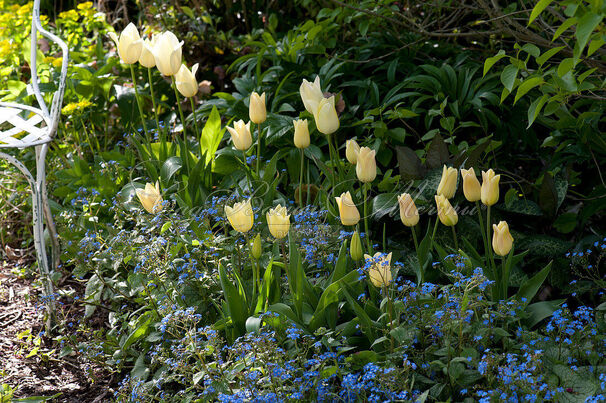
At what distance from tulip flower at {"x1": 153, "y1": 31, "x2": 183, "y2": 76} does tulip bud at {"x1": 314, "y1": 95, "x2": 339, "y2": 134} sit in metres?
0.68

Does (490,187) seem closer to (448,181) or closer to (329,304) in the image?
(448,181)

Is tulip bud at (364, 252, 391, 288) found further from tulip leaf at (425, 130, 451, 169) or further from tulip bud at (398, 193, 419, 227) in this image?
tulip leaf at (425, 130, 451, 169)

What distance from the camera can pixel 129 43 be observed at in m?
2.43

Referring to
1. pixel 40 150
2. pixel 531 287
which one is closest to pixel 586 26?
pixel 531 287

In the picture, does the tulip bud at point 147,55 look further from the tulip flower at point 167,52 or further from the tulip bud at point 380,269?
the tulip bud at point 380,269

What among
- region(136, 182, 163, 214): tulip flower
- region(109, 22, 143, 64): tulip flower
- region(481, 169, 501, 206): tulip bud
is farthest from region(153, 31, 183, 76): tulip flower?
region(481, 169, 501, 206): tulip bud

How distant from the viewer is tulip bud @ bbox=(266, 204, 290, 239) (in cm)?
175

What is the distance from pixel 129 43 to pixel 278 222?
1.11 m

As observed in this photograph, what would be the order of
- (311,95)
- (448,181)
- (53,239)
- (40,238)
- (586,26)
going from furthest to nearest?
1. (53,239)
2. (40,238)
3. (311,95)
4. (448,181)
5. (586,26)

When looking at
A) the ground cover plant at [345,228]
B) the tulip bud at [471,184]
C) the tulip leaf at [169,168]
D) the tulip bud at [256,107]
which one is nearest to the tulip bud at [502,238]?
the ground cover plant at [345,228]

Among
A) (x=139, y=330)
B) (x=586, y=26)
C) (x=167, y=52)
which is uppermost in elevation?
(x=586, y=26)

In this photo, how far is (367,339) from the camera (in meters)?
1.81

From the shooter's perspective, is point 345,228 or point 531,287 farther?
point 345,228

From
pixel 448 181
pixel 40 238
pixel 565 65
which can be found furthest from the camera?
pixel 40 238
